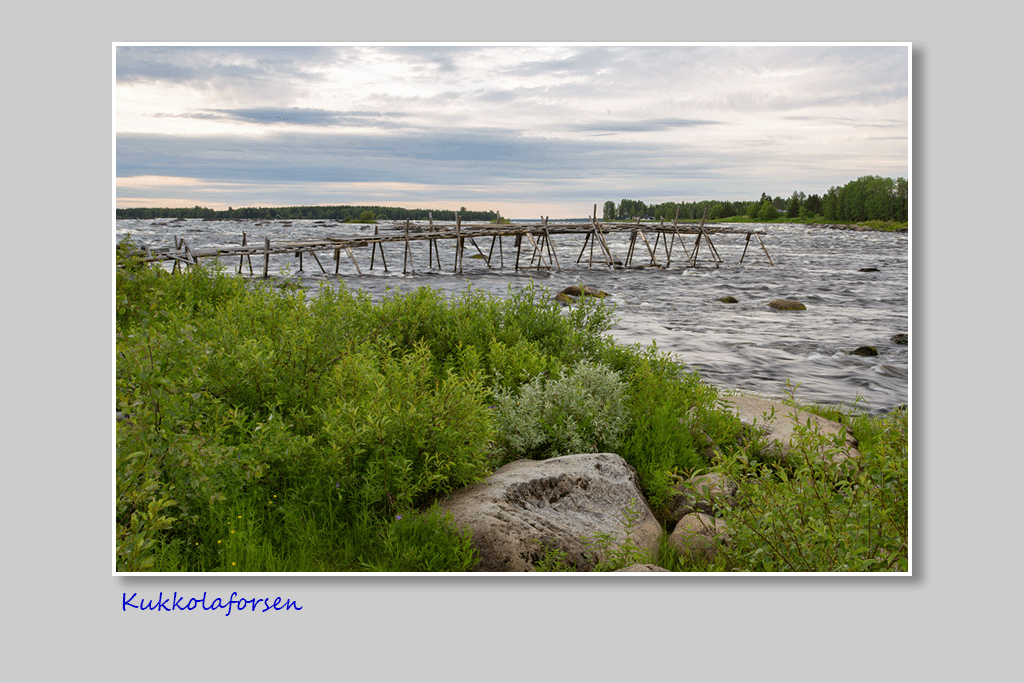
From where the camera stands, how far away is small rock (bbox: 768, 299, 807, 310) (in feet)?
53.4

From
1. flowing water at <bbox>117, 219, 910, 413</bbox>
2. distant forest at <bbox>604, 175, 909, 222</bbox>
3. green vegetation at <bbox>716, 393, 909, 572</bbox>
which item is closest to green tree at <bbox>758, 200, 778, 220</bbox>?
distant forest at <bbox>604, 175, 909, 222</bbox>

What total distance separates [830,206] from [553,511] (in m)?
4.79

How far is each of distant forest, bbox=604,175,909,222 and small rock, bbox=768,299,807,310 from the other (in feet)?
24.7

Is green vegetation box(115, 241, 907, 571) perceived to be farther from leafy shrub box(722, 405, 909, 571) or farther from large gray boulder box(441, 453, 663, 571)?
large gray boulder box(441, 453, 663, 571)

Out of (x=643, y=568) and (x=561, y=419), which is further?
(x=561, y=419)

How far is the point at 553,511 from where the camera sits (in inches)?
168

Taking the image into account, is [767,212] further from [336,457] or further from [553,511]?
[336,457]

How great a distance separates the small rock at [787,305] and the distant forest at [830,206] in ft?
24.7

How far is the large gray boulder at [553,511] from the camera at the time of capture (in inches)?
155

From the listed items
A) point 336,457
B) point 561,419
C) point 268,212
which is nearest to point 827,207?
point 561,419

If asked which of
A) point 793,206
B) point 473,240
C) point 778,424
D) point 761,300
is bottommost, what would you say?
point 778,424
